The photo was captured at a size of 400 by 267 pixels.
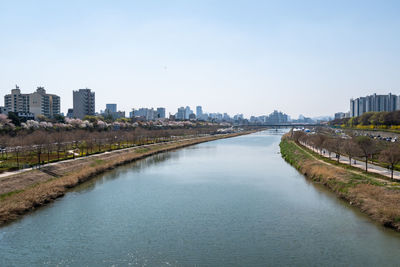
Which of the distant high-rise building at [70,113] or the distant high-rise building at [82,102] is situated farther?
the distant high-rise building at [70,113]

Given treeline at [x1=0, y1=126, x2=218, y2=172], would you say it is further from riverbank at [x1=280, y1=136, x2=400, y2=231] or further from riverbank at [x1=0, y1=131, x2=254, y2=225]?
riverbank at [x1=280, y1=136, x2=400, y2=231]

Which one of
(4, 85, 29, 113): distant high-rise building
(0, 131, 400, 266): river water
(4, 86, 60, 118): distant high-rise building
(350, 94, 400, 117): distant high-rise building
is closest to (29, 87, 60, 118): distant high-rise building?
(4, 86, 60, 118): distant high-rise building

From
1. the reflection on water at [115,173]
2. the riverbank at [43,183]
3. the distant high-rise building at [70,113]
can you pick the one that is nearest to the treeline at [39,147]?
the riverbank at [43,183]

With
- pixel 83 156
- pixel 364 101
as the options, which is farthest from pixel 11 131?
pixel 364 101

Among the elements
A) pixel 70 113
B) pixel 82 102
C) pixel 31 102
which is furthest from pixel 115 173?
pixel 70 113

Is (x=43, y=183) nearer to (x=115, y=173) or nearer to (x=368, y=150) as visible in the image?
(x=115, y=173)

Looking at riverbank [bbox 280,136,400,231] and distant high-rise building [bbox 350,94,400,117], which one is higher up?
distant high-rise building [bbox 350,94,400,117]

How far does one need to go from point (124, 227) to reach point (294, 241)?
24.2 ft

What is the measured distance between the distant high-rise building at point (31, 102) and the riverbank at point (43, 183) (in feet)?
203

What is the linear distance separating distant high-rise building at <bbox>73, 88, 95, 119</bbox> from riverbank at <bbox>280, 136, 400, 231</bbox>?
91163mm

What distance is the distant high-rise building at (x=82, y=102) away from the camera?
345 ft

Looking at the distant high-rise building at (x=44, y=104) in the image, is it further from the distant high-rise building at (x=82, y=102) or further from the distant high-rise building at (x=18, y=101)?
the distant high-rise building at (x=82, y=102)

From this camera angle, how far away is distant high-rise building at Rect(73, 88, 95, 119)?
105m

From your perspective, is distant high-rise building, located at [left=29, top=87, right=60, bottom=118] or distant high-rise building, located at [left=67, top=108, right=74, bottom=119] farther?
distant high-rise building, located at [left=67, top=108, right=74, bottom=119]
